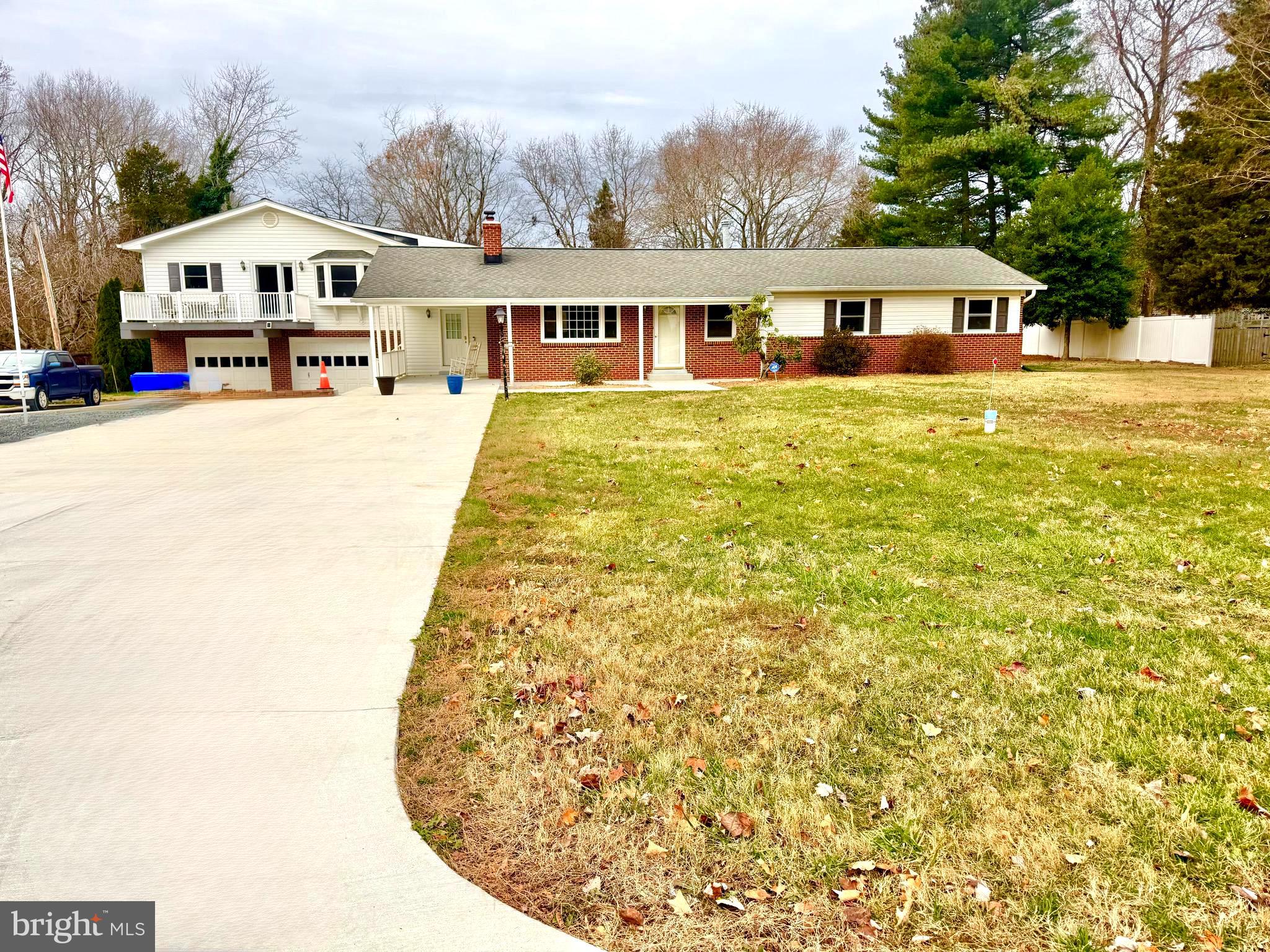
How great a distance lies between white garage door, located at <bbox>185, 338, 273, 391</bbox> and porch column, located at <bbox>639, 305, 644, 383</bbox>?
45.0 ft

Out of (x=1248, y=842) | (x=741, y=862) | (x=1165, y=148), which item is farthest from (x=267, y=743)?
(x=1165, y=148)

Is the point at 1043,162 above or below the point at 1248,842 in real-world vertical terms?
above

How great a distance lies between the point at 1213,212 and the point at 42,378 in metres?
33.4

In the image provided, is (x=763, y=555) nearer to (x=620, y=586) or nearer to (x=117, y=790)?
(x=620, y=586)

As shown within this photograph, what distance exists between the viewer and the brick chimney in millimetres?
26281

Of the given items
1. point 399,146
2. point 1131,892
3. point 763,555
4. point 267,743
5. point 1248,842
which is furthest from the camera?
point 399,146

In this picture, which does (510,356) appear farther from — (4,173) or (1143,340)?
(1143,340)

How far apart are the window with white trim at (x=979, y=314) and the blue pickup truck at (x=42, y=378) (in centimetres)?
2505

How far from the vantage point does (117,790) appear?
3.01 metres

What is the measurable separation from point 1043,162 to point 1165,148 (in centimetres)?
497

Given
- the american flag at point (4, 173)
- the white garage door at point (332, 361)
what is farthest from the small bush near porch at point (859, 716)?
the white garage door at point (332, 361)

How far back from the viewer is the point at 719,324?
25.4m

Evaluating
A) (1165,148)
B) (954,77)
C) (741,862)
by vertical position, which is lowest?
(741,862)

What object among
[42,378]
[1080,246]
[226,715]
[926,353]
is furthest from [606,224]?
[226,715]
